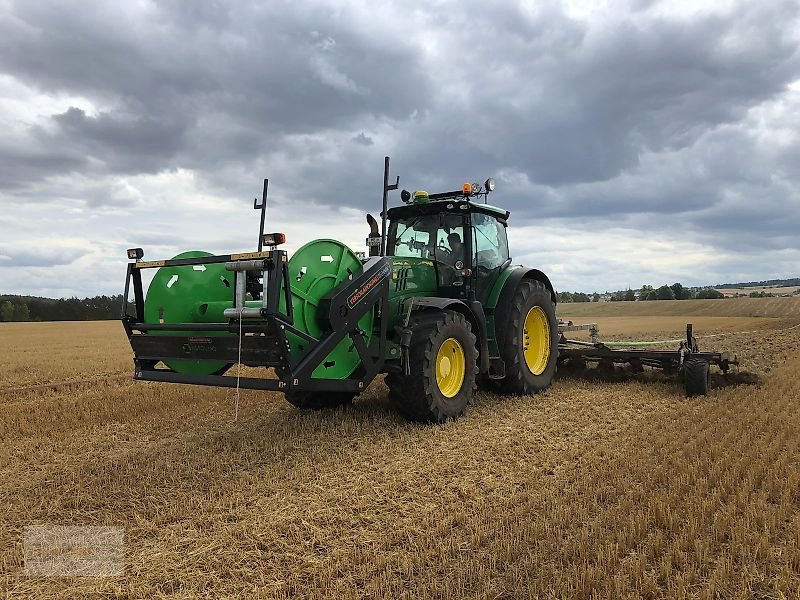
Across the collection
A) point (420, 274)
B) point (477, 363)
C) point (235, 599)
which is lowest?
point (235, 599)

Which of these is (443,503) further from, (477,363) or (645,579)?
(477,363)

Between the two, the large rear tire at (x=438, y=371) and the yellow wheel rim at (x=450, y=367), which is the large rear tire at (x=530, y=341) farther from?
the yellow wheel rim at (x=450, y=367)

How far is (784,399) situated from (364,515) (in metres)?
5.88

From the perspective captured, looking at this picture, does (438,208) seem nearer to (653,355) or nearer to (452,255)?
(452,255)

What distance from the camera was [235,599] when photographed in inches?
121

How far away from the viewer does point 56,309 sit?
1572 inches

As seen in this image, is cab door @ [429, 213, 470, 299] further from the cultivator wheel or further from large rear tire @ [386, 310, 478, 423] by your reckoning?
the cultivator wheel

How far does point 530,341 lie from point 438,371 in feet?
8.57

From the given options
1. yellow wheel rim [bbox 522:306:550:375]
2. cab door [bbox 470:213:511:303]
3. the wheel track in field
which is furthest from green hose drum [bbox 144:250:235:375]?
the wheel track in field

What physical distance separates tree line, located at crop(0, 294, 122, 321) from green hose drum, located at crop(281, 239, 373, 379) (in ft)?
123

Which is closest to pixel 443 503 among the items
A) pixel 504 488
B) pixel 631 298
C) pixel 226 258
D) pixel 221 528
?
pixel 504 488

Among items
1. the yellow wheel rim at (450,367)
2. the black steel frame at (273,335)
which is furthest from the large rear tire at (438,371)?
the black steel frame at (273,335)

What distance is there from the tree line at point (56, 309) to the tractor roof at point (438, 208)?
35814mm

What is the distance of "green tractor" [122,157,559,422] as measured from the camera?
16.8 feet
